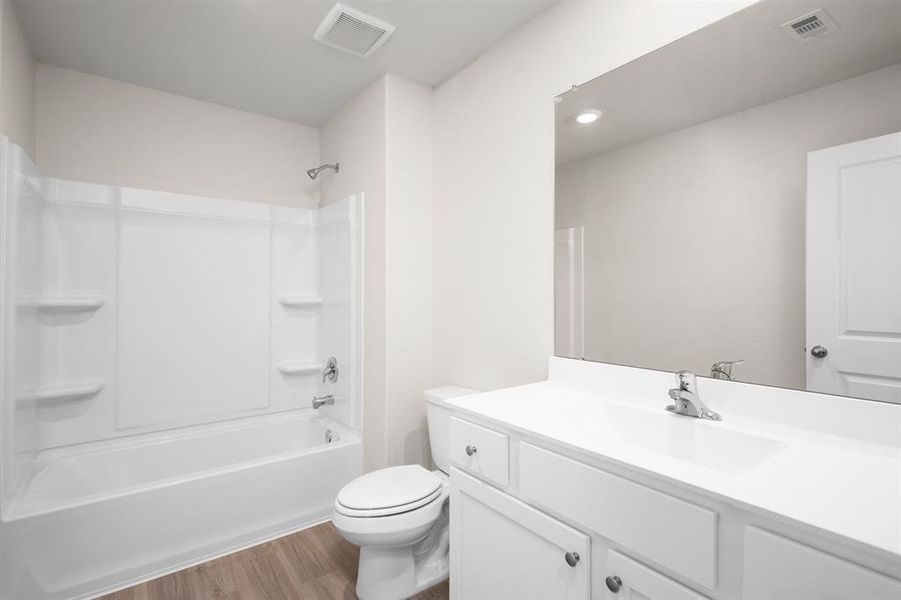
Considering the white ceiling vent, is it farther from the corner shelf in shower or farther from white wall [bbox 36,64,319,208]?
the corner shelf in shower

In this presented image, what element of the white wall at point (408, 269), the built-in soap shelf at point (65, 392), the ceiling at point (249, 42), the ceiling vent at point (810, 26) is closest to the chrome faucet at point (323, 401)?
the white wall at point (408, 269)

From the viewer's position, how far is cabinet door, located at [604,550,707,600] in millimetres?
861

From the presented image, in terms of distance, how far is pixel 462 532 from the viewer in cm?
144

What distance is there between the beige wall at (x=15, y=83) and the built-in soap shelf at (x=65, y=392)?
1.18m

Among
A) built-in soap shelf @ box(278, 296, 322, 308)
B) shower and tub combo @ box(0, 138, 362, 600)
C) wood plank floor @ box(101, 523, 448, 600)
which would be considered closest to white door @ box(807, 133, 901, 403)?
wood plank floor @ box(101, 523, 448, 600)

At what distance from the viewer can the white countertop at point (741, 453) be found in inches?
28.0

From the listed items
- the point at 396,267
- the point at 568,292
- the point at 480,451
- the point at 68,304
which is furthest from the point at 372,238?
the point at 68,304

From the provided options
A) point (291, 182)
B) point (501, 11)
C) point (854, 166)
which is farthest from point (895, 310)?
point (291, 182)

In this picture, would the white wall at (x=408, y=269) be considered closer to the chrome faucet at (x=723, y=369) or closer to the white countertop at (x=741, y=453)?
the white countertop at (x=741, y=453)

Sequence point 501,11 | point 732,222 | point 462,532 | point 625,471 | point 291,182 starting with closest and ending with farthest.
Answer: point 625,471
point 732,222
point 462,532
point 501,11
point 291,182

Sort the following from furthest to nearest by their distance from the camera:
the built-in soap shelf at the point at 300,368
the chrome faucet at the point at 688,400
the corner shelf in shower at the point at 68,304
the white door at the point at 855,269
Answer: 1. the built-in soap shelf at the point at 300,368
2. the corner shelf in shower at the point at 68,304
3. the chrome faucet at the point at 688,400
4. the white door at the point at 855,269

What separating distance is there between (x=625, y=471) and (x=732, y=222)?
2.71 feet

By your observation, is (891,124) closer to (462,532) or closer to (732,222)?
(732,222)

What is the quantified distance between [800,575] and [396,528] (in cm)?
128
